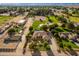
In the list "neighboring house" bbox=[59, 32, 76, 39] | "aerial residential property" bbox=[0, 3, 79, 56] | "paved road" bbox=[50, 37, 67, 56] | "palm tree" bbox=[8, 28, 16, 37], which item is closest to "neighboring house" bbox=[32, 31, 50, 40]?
"aerial residential property" bbox=[0, 3, 79, 56]

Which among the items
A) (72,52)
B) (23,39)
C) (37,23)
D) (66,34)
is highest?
(37,23)

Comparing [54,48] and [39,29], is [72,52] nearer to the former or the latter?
[54,48]

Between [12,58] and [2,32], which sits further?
[2,32]

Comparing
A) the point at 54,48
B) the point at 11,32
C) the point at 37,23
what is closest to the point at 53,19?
the point at 37,23

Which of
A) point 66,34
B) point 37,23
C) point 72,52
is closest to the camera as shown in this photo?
point 72,52

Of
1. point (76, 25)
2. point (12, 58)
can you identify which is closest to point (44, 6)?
point (76, 25)

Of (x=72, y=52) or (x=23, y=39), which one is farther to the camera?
(x=23, y=39)

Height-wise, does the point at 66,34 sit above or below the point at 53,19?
below

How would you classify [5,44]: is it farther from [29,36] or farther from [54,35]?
[54,35]

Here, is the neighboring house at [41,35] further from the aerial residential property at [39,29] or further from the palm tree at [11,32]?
the palm tree at [11,32]

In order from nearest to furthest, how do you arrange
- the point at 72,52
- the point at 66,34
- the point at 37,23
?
the point at 72,52
the point at 66,34
the point at 37,23
